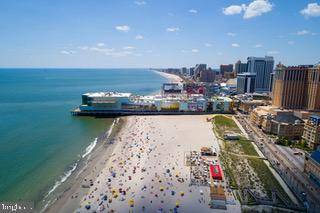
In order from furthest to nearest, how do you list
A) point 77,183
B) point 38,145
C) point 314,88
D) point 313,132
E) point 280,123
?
point 314,88
point 280,123
point 313,132
point 38,145
point 77,183

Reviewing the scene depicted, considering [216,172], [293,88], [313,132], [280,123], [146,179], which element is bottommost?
[146,179]

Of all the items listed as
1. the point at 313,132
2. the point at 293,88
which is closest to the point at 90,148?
the point at 313,132

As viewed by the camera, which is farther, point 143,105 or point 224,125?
point 143,105

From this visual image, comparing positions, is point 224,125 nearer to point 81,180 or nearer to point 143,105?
point 143,105

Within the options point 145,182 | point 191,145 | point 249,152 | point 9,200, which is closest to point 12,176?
point 9,200

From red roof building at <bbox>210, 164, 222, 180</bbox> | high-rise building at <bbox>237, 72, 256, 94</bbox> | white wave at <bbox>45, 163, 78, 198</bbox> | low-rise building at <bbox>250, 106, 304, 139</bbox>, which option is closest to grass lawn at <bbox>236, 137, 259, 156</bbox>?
low-rise building at <bbox>250, 106, 304, 139</bbox>

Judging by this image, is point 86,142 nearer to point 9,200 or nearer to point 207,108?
point 9,200

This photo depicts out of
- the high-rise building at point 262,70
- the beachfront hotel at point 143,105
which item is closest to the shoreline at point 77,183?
the beachfront hotel at point 143,105
